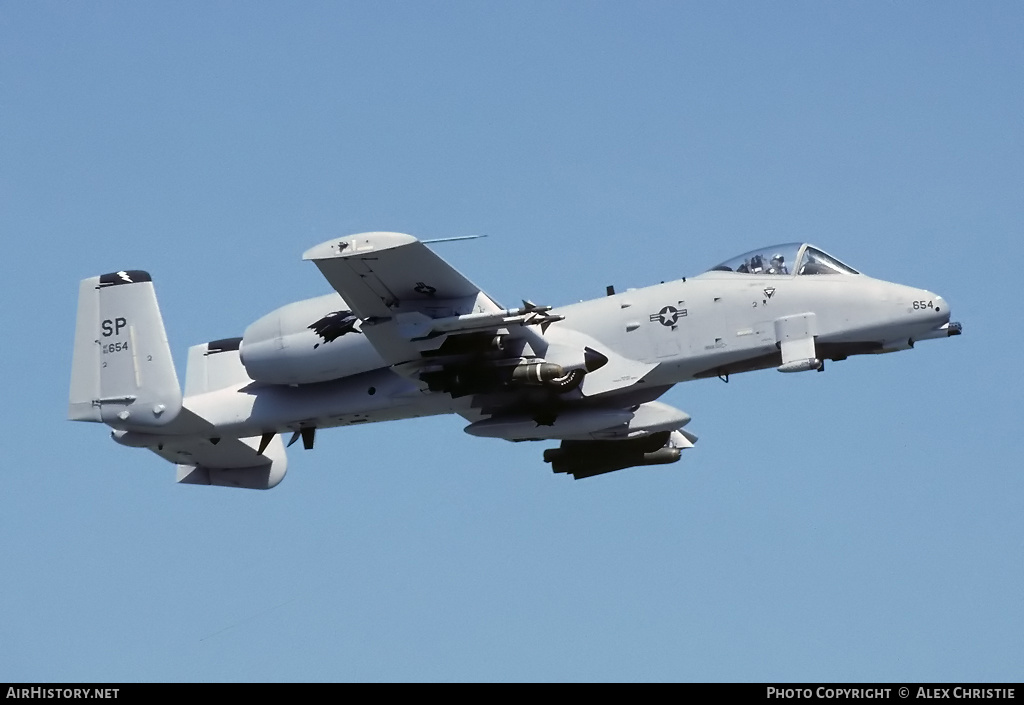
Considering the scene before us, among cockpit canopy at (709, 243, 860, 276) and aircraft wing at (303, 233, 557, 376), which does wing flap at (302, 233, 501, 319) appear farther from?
cockpit canopy at (709, 243, 860, 276)

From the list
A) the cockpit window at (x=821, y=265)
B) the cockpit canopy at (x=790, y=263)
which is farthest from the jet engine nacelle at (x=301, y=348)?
the cockpit window at (x=821, y=265)

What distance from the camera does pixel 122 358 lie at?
26.2 m

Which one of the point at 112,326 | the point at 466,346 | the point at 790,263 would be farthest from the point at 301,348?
the point at 790,263

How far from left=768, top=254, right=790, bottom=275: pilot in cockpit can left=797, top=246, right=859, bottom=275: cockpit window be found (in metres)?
0.22

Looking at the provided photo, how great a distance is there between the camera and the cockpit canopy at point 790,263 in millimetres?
24781

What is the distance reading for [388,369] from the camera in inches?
1009

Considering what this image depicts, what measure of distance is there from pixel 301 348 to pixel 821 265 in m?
8.35

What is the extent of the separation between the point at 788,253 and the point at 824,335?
1522 millimetres

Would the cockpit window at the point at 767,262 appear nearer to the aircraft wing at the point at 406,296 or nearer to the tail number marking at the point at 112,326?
the aircraft wing at the point at 406,296

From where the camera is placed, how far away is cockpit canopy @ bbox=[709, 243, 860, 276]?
976 inches

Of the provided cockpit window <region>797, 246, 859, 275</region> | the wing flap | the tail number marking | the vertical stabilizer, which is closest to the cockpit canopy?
cockpit window <region>797, 246, 859, 275</region>

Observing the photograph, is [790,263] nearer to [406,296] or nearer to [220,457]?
[406,296]

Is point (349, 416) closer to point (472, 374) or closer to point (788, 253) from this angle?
point (472, 374)
